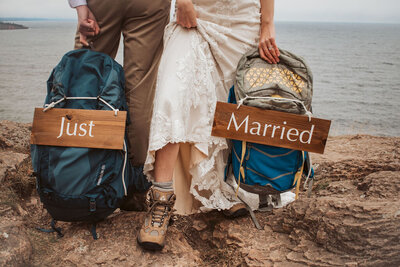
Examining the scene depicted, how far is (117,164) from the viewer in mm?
1763

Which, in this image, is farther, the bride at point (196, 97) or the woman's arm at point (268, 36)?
the woman's arm at point (268, 36)

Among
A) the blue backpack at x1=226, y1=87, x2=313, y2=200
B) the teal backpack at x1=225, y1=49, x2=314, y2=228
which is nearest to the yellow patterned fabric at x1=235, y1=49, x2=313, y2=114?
the teal backpack at x1=225, y1=49, x2=314, y2=228

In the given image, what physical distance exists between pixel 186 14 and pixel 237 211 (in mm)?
1221

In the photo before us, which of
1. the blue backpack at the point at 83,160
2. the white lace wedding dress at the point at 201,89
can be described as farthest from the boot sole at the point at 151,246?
the white lace wedding dress at the point at 201,89

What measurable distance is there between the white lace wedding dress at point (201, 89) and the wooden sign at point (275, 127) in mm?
165

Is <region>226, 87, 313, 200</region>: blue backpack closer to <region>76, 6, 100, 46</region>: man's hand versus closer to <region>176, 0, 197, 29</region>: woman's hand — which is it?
<region>176, 0, 197, 29</region>: woman's hand

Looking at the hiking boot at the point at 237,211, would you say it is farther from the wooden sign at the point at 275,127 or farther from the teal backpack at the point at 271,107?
the wooden sign at the point at 275,127

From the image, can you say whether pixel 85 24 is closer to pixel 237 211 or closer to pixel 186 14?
pixel 186 14

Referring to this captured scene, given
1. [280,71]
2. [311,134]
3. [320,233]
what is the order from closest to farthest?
1. [320,233]
2. [311,134]
3. [280,71]

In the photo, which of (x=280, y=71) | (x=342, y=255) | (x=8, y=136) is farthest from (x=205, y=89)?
(x=8, y=136)

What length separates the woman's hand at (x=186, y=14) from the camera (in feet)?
6.13

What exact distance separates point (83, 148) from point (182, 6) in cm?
95

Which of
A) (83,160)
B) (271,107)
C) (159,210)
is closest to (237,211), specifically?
(159,210)

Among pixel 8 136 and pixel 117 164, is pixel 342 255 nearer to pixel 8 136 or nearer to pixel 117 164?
pixel 117 164
